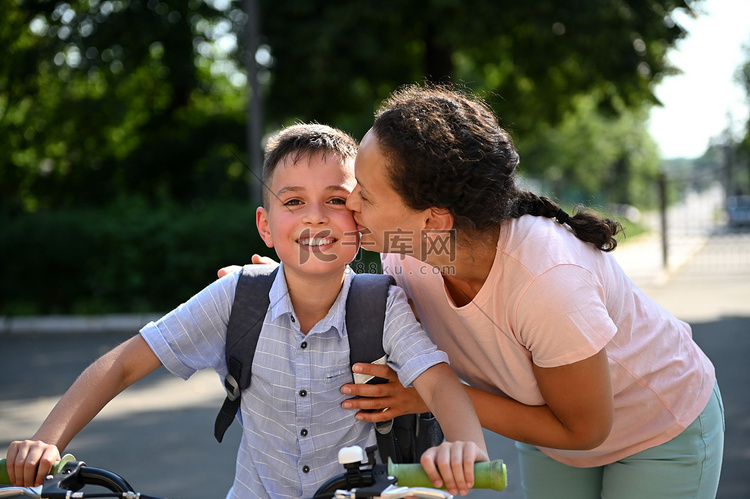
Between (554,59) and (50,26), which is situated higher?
(50,26)

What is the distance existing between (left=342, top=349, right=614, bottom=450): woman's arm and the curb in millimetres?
7621

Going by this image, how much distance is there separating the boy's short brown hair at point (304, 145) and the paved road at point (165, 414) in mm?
2603

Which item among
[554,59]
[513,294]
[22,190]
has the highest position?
[554,59]

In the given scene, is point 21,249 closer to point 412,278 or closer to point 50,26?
point 50,26

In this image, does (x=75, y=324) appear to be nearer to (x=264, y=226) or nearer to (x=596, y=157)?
(x=264, y=226)

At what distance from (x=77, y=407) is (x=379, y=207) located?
93cm

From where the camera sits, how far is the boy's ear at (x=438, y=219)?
1868 mm

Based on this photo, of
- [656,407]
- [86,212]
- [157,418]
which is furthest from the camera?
[86,212]

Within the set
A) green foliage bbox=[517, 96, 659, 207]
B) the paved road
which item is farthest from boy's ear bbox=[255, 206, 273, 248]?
green foliage bbox=[517, 96, 659, 207]

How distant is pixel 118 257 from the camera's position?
9.59 meters

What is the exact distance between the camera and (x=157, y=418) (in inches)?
217

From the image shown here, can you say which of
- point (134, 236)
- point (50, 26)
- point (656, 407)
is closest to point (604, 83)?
point (134, 236)

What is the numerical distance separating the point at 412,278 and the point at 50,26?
10840 millimetres

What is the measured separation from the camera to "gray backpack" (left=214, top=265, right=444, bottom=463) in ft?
6.37
